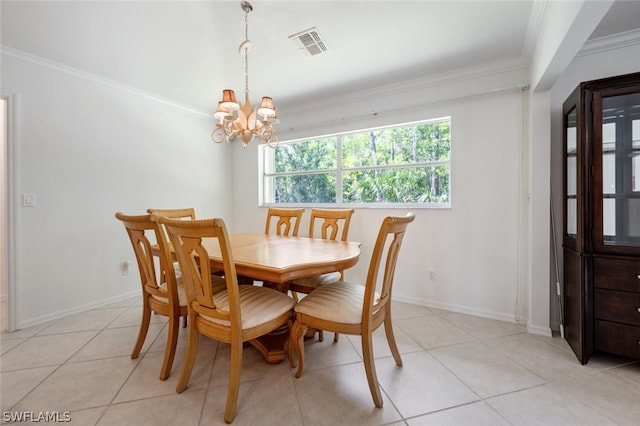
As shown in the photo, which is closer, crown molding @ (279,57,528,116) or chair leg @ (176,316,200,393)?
chair leg @ (176,316,200,393)

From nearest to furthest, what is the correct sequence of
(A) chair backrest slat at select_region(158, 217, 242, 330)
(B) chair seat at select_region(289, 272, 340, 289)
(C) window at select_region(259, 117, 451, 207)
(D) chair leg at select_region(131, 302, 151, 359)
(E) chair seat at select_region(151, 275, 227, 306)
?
(A) chair backrest slat at select_region(158, 217, 242, 330) → (E) chair seat at select_region(151, 275, 227, 306) → (D) chair leg at select_region(131, 302, 151, 359) → (B) chair seat at select_region(289, 272, 340, 289) → (C) window at select_region(259, 117, 451, 207)

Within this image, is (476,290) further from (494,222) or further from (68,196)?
(68,196)

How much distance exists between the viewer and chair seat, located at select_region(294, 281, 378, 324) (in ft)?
4.69

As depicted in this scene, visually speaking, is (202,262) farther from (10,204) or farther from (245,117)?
(10,204)

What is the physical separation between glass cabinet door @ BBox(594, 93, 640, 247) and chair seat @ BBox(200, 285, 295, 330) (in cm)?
216

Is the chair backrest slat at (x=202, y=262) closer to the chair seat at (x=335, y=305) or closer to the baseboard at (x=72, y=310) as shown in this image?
the chair seat at (x=335, y=305)

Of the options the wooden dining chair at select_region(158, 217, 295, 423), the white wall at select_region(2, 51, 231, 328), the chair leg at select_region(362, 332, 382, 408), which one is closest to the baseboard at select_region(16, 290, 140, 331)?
the white wall at select_region(2, 51, 231, 328)

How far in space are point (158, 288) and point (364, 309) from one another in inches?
52.6

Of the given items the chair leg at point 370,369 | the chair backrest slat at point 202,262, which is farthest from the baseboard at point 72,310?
the chair leg at point 370,369

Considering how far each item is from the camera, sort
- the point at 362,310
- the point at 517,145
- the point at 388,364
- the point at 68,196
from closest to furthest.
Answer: the point at 362,310
the point at 388,364
the point at 517,145
the point at 68,196

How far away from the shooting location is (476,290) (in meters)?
2.56

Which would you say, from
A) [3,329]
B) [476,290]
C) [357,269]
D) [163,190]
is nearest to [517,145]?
[476,290]

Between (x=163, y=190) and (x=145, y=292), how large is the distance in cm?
195

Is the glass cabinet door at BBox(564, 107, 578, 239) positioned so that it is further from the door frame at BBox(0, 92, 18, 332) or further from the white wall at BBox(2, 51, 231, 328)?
the door frame at BBox(0, 92, 18, 332)
